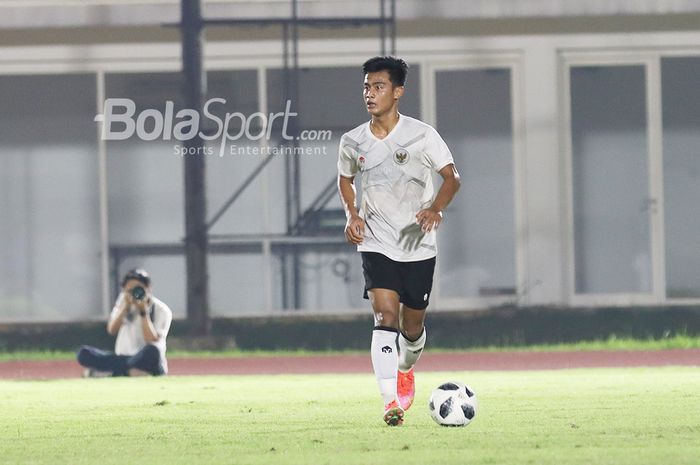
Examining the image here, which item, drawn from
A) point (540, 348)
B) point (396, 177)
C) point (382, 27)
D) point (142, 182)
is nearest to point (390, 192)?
point (396, 177)

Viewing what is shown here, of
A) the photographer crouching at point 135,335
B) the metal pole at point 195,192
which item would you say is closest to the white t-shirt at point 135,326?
the photographer crouching at point 135,335

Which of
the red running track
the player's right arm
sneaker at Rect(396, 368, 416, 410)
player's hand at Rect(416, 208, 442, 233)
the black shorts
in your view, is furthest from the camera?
the red running track

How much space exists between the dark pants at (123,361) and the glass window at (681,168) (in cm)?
779

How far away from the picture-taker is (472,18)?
21.3 meters

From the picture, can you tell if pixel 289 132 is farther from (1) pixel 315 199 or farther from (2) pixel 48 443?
(2) pixel 48 443

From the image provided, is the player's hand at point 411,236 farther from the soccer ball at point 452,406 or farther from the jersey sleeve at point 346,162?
the soccer ball at point 452,406

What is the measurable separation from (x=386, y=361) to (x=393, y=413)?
0.27 meters

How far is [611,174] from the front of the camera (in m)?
21.5

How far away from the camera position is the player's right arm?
30.8ft

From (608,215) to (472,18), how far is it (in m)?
2.78

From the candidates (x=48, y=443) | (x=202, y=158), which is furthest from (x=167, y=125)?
(x=48, y=443)

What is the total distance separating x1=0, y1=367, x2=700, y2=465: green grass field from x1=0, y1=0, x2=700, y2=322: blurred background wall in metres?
7.20

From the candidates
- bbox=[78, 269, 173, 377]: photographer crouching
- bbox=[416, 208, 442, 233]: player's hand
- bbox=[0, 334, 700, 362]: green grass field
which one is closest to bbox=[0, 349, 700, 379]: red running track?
bbox=[0, 334, 700, 362]: green grass field

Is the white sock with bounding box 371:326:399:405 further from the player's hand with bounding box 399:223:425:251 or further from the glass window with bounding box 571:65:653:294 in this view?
the glass window with bounding box 571:65:653:294
